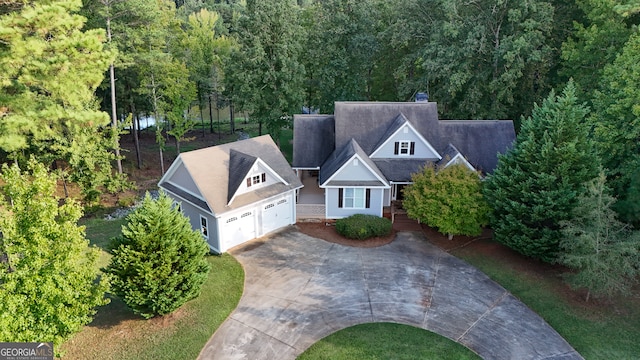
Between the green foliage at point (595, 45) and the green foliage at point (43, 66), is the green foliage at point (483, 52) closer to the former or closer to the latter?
the green foliage at point (595, 45)

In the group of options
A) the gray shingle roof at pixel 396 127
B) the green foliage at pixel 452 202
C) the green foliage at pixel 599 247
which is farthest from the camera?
the gray shingle roof at pixel 396 127

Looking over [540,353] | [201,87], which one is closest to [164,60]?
[201,87]

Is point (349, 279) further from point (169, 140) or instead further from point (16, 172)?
point (169, 140)

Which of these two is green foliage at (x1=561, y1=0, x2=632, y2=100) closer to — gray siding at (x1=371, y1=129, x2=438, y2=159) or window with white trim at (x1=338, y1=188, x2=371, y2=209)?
gray siding at (x1=371, y1=129, x2=438, y2=159)

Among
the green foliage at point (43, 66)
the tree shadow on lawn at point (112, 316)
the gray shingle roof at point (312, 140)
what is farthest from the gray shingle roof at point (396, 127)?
the tree shadow on lawn at point (112, 316)

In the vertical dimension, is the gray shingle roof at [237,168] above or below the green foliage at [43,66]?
below

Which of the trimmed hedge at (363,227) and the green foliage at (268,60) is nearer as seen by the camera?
the trimmed hedge at (363,227)

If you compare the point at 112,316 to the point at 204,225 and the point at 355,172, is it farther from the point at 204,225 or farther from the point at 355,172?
the point at 355,172
